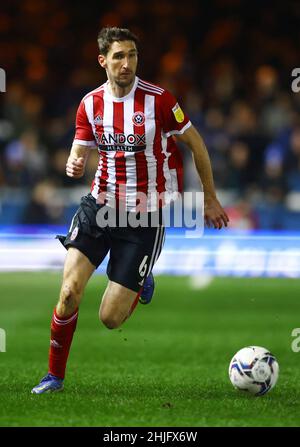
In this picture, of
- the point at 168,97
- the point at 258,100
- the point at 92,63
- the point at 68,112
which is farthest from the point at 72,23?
the point at 168,97

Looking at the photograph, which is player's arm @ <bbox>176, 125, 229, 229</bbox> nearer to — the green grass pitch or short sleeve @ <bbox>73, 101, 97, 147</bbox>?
short sleeve @ <bbox>73, 101, 97, 147</bbox>

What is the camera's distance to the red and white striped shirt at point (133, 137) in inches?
256

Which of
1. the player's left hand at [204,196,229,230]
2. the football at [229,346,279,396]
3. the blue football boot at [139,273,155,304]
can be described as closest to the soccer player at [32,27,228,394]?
the player's left hand at [204,196,229,230]

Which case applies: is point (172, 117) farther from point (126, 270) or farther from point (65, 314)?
point (65, 314)

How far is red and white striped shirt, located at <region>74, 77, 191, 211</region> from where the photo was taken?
6508 millimetres

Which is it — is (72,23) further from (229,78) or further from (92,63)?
(229,78)

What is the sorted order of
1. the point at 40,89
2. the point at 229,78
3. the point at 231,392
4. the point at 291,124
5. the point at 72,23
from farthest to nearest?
1. the point at 72,23
2. the point at 40,89
3. the point at 229,78
4. the point at 291,124
5. the point at 231,392

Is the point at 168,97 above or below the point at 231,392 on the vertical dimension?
above

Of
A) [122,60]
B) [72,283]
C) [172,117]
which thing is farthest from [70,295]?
[122,60]

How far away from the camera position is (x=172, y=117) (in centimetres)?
646

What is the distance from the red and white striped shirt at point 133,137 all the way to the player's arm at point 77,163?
0.06 m

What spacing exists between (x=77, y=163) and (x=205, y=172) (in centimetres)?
80
